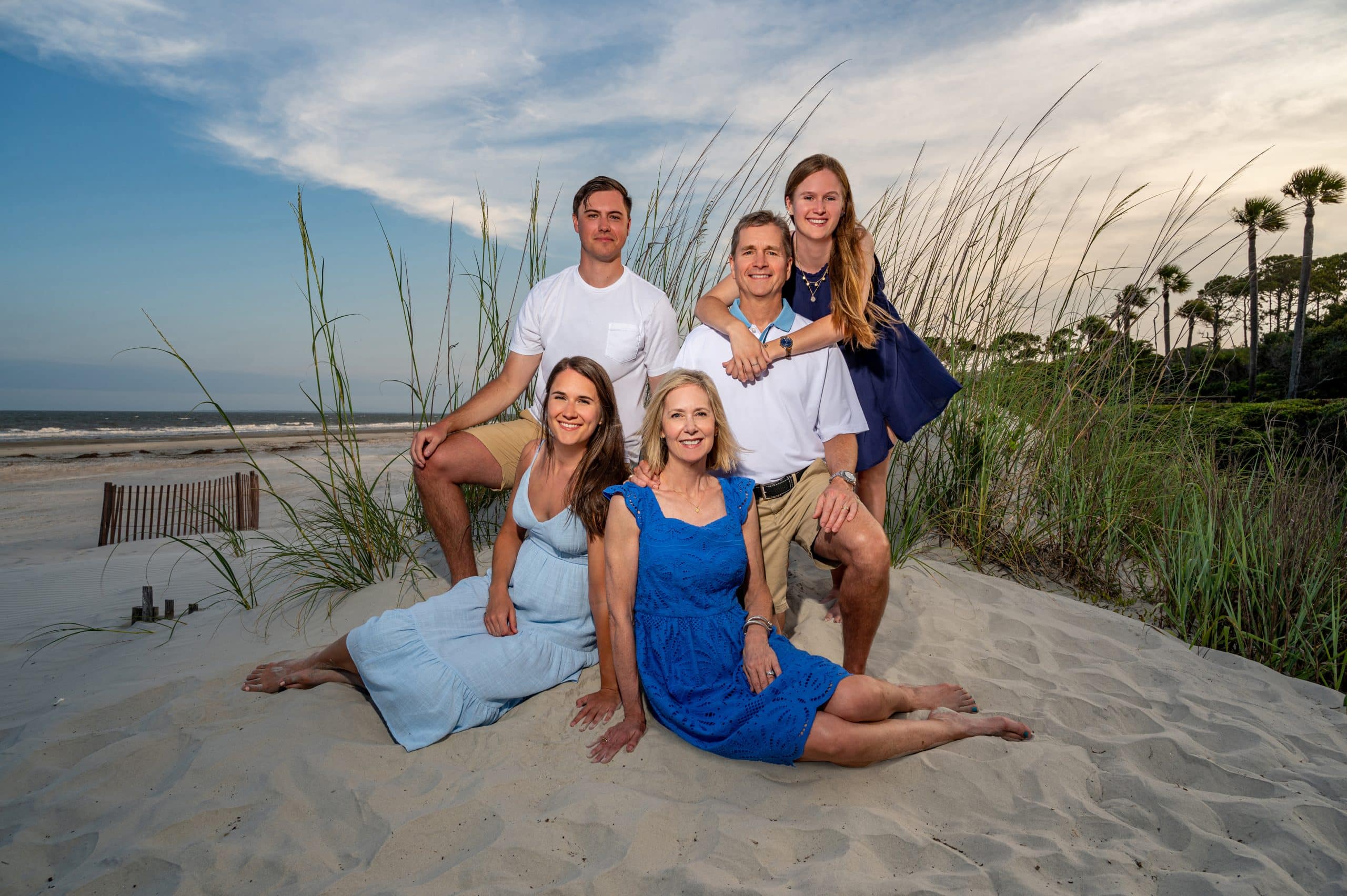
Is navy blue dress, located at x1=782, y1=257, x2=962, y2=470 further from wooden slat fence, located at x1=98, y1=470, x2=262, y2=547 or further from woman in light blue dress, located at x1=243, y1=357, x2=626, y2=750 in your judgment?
wooden slat fence, located at x1=98, y1=470, x2=262, y2=547

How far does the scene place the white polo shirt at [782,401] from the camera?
2.60 m

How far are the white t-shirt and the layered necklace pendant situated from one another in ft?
2.13

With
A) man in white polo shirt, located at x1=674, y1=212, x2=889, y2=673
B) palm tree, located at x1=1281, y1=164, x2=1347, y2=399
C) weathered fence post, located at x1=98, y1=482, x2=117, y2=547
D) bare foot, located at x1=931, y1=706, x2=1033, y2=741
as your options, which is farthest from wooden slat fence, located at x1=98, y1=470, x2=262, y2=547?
palm tree, located at x1=1281, y1=164, x2=1347, y2=399

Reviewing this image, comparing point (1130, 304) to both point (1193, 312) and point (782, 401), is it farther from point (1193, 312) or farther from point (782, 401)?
point (782, 401)

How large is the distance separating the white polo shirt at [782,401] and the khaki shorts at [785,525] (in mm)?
88

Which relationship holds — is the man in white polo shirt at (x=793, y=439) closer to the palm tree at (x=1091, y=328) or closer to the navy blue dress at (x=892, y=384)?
the navy blue dress at (x=892, y=384)

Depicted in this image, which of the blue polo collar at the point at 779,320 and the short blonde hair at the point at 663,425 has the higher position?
the blue polo collar at the point at 779,320

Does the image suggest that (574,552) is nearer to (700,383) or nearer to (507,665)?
(507,665)

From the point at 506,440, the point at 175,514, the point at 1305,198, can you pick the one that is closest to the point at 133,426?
the point at 175,514

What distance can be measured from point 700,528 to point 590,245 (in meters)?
1.54

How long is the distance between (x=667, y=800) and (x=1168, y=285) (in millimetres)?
3894

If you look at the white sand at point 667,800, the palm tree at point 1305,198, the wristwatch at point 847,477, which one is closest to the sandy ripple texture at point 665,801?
the white sand at point 667,800

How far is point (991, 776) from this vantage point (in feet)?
6.75

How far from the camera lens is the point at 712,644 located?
2.17 meters
